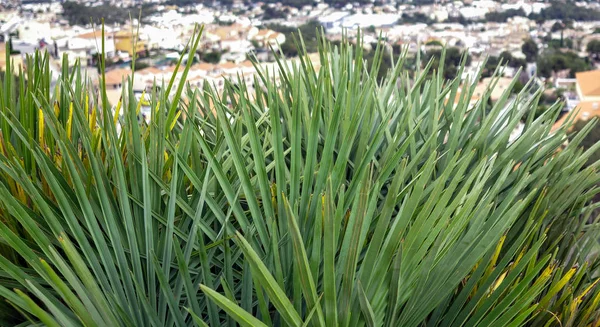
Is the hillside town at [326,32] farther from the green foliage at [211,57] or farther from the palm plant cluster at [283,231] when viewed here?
the palm plant cluster at [283,231]

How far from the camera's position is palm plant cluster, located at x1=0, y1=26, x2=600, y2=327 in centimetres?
66

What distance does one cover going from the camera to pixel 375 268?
0.68 metres

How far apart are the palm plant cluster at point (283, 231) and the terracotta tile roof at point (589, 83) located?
15.4m

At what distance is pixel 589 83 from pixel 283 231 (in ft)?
54.5

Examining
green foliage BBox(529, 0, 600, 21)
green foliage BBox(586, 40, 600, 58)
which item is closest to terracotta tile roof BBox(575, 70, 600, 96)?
green foliage BBox(586, 40, 600, 58)

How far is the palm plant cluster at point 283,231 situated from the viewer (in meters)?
0.66

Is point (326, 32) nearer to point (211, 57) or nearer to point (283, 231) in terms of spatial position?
point (211, 57)

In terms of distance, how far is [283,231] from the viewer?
2.78 feet

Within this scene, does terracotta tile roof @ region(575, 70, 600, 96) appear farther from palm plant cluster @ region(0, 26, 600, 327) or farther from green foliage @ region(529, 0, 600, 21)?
green foliage @ region(529, 0, 600, 21)

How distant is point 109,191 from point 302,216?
27cm

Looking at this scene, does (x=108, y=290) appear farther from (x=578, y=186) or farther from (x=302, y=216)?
(x=578, y=186)

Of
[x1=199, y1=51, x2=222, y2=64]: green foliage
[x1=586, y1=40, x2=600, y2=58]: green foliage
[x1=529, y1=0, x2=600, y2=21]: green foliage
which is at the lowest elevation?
[x1=199, y1=51, x2=222, y2=64]: green foliage

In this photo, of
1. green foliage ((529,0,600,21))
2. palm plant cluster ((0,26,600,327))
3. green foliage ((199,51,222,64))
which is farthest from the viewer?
green foliage ((529,0,600,21))

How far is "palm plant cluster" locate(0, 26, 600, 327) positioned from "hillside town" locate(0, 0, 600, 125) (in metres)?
14.0
